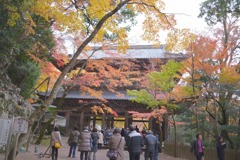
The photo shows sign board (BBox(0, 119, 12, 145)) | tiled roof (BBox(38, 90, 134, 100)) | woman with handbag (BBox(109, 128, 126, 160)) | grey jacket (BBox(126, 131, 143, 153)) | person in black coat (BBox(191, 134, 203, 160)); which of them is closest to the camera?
sign board (BBox(0, 119, 12, 145))

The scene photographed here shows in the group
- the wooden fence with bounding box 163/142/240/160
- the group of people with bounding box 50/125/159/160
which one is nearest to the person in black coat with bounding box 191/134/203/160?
the group of people with bounding box 50/125/159/160

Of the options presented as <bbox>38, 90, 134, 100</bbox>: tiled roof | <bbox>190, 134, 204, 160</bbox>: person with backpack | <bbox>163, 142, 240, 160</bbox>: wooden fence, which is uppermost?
<bbox>38, 90, 134, 100</bbox>: tiled roof

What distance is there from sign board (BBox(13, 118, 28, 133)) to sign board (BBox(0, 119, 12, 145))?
0.15 m

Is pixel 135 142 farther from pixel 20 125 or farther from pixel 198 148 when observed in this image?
pixel 198 148

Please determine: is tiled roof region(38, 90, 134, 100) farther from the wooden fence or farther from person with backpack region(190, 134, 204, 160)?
person with backpack region(190, 134, 204, 160)

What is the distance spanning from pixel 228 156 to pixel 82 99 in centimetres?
1212

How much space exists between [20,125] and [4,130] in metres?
0.38

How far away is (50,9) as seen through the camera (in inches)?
289

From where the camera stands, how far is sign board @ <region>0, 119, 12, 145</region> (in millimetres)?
5352

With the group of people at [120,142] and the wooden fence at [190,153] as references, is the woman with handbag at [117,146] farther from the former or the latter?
the wooden fence at [190,153]

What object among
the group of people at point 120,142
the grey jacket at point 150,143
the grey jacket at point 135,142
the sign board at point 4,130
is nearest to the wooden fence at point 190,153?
the group of people at point 120,142

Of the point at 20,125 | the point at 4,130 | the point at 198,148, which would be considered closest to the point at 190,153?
the point at 198,148

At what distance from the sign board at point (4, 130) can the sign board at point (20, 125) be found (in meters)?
0.15

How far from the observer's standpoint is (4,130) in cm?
→ 542
